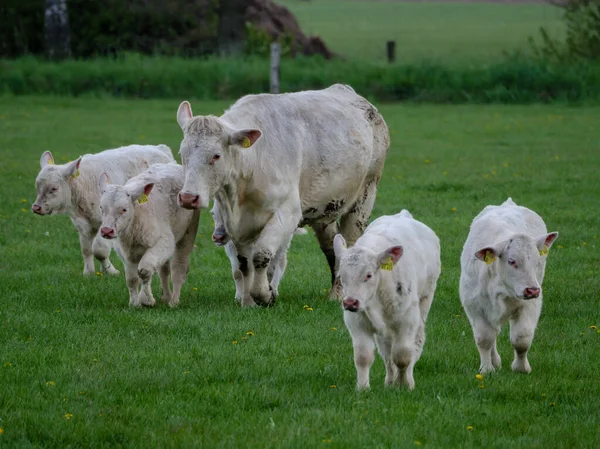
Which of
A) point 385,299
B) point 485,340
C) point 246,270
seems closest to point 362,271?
point 385,299

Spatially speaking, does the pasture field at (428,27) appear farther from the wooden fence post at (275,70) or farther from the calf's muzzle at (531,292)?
the calf's muzzle at (531,292)

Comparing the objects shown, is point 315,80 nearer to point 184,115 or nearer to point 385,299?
point 184,115

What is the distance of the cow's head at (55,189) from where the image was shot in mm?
12625

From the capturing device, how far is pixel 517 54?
110 feet

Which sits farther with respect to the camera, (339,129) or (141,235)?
(339,129)

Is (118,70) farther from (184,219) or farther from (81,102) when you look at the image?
(184,219)

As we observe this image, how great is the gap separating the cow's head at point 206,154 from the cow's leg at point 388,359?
101 inches

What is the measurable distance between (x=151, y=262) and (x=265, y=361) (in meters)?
2.36

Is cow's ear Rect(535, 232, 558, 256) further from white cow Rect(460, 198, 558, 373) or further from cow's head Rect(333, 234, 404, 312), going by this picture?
cow's head Rect(333, 234, 404, 312)

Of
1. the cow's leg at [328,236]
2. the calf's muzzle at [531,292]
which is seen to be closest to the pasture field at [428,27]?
the cow's leg at [328,236]

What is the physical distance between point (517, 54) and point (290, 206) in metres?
24.5

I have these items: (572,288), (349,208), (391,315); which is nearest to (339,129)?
(349,208)

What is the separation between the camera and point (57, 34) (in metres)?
37.0

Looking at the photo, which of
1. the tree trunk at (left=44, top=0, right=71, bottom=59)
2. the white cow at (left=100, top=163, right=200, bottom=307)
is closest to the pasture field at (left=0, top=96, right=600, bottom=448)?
the white cow at (left=100, top=163, right=200, bottom=307)
